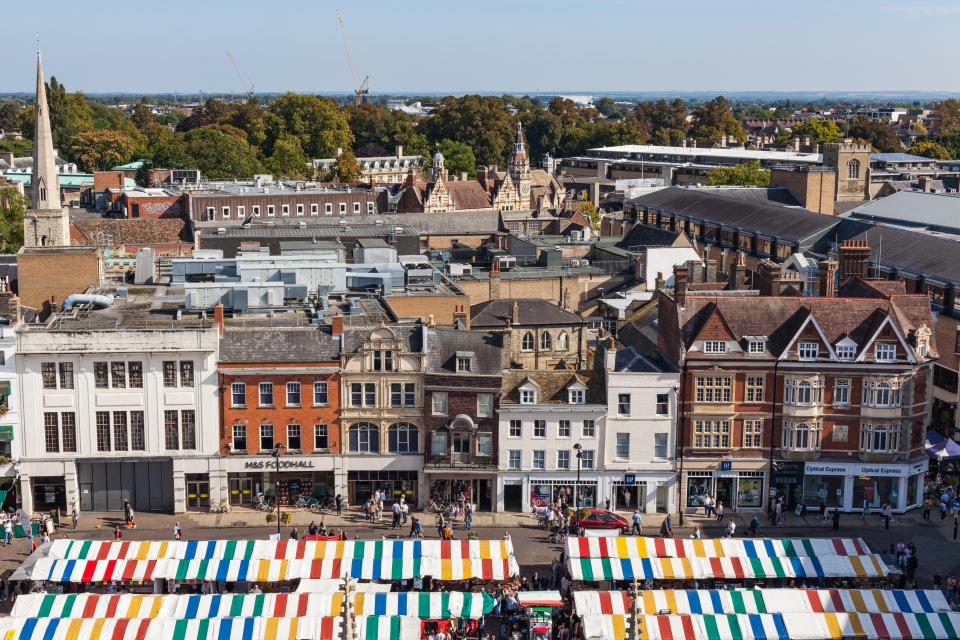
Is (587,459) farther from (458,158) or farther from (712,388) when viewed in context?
(458,158)

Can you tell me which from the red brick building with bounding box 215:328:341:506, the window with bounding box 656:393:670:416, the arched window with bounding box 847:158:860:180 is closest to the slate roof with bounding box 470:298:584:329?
the window with bounding box 656:393:670:416

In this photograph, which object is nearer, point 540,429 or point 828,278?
point 540,429

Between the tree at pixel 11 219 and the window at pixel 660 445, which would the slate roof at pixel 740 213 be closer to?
the window at pixel 660 445

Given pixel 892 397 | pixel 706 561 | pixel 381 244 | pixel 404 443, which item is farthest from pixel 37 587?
pixel 381 244

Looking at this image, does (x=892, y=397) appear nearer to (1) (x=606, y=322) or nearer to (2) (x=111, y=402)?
(1) (x=606, y=322)

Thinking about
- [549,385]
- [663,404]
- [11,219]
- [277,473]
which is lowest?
[277,473]

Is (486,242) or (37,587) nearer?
(37,587)

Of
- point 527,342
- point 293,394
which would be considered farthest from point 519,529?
point 527,342
